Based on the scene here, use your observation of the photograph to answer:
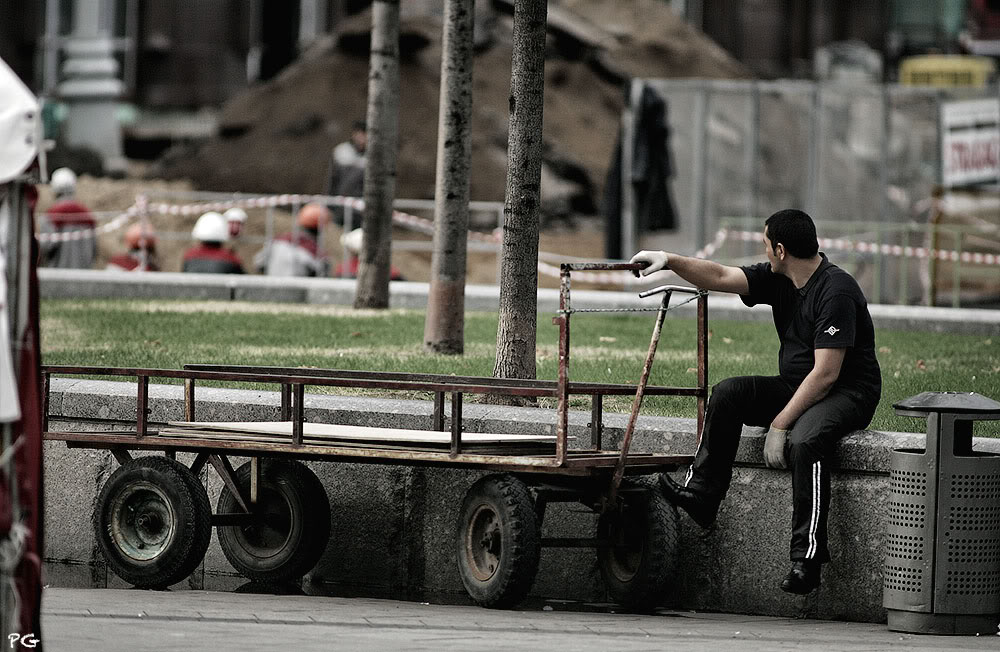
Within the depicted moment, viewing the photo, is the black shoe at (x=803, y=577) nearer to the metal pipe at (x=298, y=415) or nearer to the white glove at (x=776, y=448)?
the white glove at (x=776, y=448)

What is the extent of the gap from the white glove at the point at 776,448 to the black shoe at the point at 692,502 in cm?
30

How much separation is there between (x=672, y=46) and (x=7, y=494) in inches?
1190

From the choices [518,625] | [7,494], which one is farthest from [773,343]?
[7,494]

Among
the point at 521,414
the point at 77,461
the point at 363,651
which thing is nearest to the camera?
the point at 363,651

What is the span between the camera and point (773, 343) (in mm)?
13898

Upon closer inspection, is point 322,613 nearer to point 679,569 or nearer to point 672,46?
point 679,569

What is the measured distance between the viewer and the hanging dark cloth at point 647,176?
68.2 feet

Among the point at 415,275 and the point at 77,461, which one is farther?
the point at 415,275

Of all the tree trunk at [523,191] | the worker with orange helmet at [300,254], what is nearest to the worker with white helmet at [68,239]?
the worker with orange helmet at [300,254]

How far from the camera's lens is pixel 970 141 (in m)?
22.1

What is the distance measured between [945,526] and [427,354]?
5121 millimetres

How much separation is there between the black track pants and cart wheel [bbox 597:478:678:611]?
208 mm

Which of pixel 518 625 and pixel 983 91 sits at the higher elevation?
pixel 983 91

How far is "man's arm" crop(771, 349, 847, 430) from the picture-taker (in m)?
8.03
